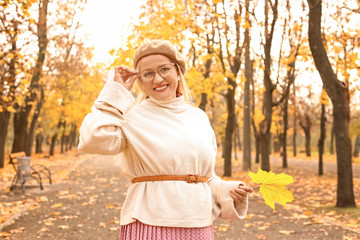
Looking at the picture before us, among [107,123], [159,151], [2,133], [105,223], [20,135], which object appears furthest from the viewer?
[20,135]

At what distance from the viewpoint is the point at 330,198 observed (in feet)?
31.2

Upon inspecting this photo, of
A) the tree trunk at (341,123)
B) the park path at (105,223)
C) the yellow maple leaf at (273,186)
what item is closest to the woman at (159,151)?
the yellow maple leaf at (273,186)

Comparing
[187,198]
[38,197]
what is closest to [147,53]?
[187,198]

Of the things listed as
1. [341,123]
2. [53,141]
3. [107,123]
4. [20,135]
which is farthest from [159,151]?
[53,141]

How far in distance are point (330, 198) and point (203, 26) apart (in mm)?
7040

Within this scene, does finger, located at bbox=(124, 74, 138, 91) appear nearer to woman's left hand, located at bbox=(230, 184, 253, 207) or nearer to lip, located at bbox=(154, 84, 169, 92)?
lip, located at bbox=(154, 84, 169, 92)

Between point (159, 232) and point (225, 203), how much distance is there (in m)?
0.46

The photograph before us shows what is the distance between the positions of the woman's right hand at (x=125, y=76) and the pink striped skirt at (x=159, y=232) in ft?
2.66

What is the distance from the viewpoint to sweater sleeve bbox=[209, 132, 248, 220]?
229cm

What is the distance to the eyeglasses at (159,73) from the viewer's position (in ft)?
7.61

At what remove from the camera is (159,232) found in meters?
2.09

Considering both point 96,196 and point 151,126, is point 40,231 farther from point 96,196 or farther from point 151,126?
point 151,126

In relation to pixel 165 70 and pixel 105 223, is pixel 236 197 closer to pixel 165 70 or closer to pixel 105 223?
pixel 165 70

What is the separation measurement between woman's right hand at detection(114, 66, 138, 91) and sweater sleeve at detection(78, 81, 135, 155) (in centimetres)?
6
